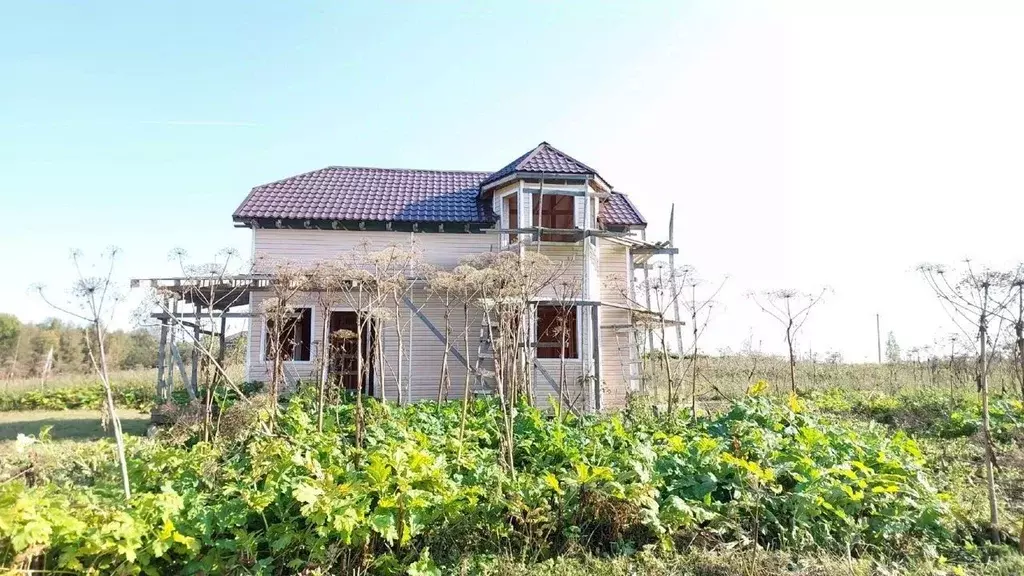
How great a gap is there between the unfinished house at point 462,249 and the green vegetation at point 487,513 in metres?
7.98

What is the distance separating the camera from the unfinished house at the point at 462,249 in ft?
45.6

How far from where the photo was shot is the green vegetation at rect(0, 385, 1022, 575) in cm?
387

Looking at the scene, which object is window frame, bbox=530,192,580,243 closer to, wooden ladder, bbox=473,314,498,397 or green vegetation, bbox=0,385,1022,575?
wooden ladder, bbox=473,314,498,397

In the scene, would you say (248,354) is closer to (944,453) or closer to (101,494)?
(101,494)

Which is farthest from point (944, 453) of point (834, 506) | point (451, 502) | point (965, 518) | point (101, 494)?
point (101, 494)

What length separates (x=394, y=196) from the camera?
53.4 feet

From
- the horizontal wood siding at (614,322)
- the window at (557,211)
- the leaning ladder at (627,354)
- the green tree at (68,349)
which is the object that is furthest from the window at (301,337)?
the green tree at (68,349)

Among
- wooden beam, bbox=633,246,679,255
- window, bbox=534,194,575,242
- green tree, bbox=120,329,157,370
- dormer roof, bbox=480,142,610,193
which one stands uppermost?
dormer roof, bbox=480,142,610,193

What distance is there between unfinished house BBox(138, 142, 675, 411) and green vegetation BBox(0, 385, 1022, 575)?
7.98 metres

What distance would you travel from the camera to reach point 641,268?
17922 mm

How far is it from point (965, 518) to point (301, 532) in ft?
18.2

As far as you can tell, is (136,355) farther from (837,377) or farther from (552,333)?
(837,377)

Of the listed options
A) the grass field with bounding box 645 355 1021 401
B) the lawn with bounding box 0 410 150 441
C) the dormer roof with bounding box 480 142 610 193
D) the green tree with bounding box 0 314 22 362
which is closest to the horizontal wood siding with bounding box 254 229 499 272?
the dormer roof with bounding box 480 142 610 193

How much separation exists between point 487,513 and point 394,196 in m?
13.0
